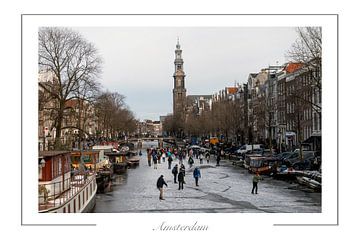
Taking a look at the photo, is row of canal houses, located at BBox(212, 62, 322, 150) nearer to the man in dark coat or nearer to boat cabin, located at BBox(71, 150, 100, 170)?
the man in dark coat

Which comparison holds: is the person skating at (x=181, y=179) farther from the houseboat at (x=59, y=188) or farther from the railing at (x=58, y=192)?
the houseboat at (x=59, y=188)

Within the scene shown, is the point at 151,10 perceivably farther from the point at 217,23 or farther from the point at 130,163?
the point at 130,163

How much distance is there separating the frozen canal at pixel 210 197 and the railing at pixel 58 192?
165 cm

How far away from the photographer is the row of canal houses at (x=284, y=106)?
172ft

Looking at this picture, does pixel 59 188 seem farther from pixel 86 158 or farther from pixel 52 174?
pixel 86 158

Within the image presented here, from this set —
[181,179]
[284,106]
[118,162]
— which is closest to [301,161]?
[181,179]

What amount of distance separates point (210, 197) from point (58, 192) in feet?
32.0

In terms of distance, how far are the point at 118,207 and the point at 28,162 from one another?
12162mm

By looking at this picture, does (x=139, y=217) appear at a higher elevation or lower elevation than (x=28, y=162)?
lower

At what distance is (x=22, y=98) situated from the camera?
780 inches

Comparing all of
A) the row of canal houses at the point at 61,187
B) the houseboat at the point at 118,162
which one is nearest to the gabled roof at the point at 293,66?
the row of canal houses at the point at 61,187

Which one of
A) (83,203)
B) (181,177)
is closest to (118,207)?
(83,203)

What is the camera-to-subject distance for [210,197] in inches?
1348

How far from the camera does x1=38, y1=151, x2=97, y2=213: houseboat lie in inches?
951
